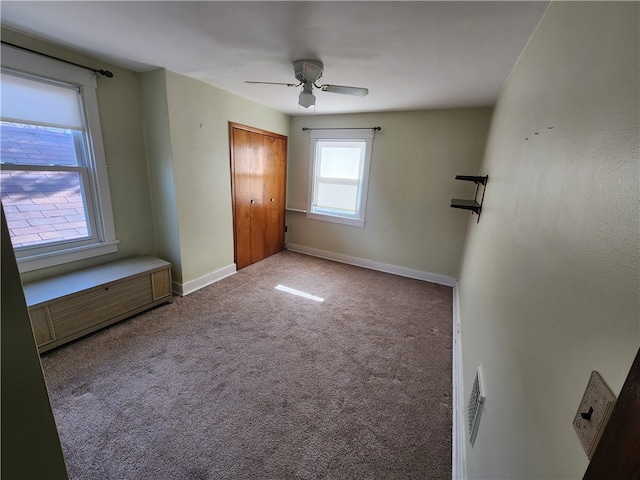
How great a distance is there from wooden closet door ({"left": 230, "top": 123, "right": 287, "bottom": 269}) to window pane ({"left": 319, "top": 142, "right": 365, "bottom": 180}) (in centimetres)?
67

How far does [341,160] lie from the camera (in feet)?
13.3

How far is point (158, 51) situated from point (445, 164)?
321 cm

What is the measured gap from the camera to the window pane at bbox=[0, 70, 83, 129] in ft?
6.24

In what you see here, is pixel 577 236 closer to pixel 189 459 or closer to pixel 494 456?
pixel 494 456

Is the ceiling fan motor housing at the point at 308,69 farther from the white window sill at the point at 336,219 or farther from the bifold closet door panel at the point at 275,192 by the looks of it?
the white window sill at the point at 336,219

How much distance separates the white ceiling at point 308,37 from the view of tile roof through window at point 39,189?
2.39 ft

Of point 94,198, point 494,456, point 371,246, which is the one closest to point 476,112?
point 371,246

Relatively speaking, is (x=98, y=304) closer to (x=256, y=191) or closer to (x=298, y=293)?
(x=298, y=293)

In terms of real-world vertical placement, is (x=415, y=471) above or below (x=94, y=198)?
below

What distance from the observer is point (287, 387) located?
1820mm

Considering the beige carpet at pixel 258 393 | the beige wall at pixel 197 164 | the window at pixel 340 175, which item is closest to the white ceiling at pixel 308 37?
the beige wall at pixel 197 164

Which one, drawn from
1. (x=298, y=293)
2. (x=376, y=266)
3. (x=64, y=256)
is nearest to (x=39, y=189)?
(x=64, y=256)

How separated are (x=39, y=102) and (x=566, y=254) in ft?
11.0

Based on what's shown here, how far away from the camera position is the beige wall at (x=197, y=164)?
8.67ft
